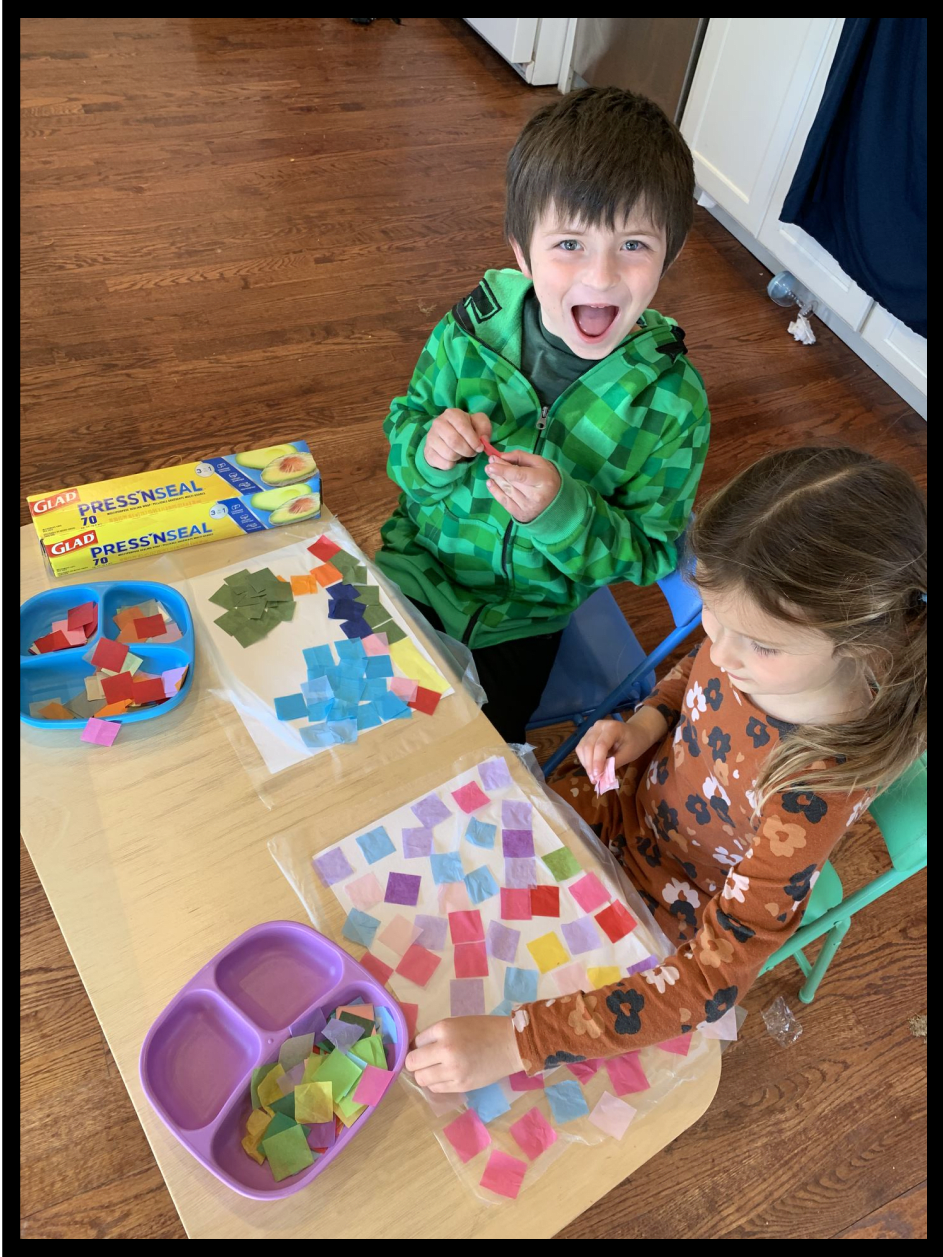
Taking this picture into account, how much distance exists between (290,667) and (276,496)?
0.24 m

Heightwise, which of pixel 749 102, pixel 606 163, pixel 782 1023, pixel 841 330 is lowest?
pixel 782 1023

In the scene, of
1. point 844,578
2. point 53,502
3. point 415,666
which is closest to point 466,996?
point 415,666

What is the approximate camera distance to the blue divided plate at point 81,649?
3.25 feet

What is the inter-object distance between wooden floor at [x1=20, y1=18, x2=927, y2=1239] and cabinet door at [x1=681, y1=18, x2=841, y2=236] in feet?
0.69

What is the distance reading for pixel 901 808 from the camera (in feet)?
3.53

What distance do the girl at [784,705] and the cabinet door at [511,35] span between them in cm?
314

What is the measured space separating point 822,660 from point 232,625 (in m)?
0.62

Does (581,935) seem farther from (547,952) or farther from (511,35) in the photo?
(511,35)

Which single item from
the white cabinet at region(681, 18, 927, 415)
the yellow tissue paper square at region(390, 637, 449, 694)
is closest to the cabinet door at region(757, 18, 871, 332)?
the white cabinet at region(681, 18, 927, 415)

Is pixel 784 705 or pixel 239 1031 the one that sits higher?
pixel 784 705

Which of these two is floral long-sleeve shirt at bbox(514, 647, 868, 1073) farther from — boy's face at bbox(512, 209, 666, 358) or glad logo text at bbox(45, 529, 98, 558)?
glad logo text at bbox(45, 529, 98, 558)

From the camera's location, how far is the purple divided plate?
0.76 meters

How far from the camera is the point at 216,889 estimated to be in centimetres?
89

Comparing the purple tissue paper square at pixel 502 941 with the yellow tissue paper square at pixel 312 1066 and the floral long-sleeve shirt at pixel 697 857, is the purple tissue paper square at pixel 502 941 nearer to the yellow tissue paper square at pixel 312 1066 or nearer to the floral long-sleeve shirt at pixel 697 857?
the floral long-sleeve shirt at pixel 697 857
